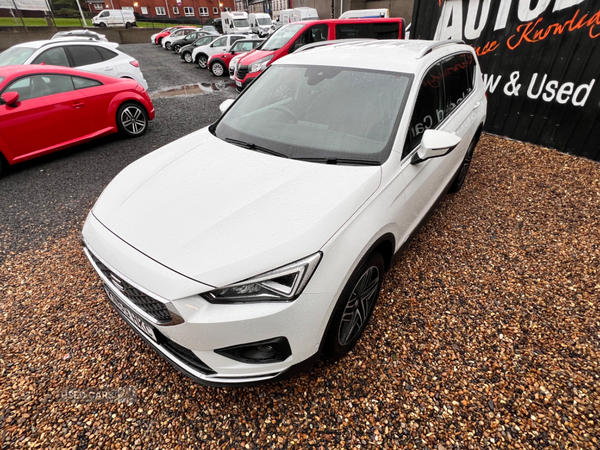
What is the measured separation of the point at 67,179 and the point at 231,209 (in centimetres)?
449

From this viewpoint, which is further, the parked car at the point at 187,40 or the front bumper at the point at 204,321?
the parked car at the point at 187,40

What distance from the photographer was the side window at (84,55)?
23.1ft

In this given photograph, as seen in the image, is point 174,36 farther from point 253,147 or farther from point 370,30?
point 253,147

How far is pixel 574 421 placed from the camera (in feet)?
6.19

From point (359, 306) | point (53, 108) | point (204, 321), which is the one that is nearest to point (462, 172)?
point (359, 306)

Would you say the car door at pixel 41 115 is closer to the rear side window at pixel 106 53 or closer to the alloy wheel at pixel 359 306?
the rear side window at pixel 106 53

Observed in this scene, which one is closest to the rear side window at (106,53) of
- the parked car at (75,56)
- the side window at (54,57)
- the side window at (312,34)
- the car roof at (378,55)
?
the parked car at (75,56)

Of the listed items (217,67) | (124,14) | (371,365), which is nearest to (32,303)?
(371,365)

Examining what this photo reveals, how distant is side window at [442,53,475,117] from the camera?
118 inches

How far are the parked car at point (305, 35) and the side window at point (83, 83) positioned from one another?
4.29 metres

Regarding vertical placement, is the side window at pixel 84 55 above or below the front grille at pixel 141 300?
above

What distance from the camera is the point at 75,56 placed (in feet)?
23.1

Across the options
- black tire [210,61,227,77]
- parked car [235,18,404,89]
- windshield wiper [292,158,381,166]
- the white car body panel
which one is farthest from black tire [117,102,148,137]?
black tire [210,61,227,77]

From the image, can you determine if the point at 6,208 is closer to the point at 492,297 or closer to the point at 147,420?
the point at 147,420
